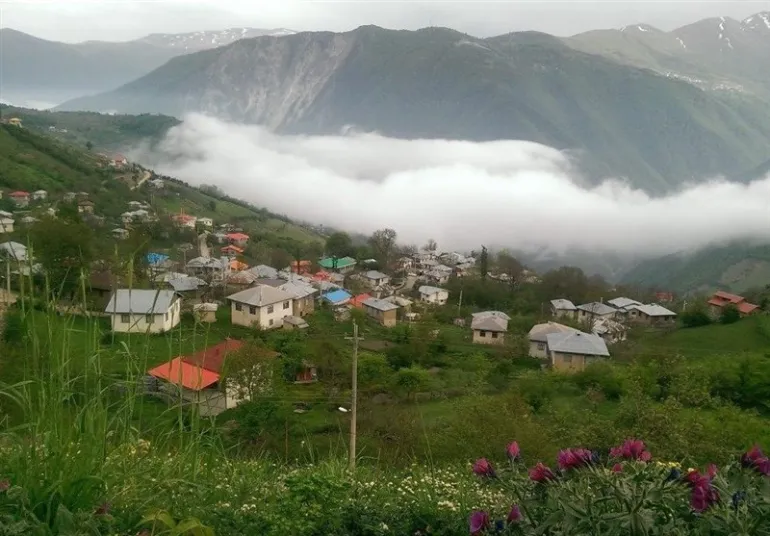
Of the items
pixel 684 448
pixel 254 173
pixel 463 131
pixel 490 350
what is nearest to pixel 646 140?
pixel 463 131

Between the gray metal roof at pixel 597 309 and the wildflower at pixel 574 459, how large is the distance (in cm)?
3704

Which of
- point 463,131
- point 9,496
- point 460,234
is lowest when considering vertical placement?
point 460,234

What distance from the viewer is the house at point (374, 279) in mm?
44719

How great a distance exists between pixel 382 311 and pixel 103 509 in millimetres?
30499

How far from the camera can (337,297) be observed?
34594mm

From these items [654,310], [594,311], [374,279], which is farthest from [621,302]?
[374,279]

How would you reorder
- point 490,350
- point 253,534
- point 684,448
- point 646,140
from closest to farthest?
1. point 253,534
2. point 684,448
3. point 490,350
4. point 646,140

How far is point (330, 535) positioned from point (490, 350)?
2487 cm

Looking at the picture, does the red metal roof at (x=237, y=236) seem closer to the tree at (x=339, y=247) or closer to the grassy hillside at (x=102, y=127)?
the tree at (x=339, y=247)

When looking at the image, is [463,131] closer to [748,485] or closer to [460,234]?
[460,234]

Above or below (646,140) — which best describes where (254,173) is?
below

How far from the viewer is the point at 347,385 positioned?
1928 centimetres

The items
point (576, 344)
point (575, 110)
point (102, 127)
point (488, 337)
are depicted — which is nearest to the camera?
point (576, 344)

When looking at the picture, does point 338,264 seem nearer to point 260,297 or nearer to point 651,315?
point 260,297
